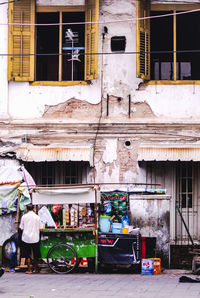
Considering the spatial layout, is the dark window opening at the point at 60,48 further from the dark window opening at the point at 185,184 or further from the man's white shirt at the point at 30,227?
the man's white shirt at the point at 30,227

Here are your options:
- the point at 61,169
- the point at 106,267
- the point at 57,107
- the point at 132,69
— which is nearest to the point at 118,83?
the point at 132,69

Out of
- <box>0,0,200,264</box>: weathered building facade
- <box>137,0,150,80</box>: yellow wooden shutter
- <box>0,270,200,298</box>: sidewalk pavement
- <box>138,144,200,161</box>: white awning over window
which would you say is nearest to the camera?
<box>0,270,200,298</box>: sidewalk pavement

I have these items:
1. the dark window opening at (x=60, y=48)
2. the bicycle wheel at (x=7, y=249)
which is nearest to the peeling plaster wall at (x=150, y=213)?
the bicycle wheel at (x=7, y=249)

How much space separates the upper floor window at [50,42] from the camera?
1592cm

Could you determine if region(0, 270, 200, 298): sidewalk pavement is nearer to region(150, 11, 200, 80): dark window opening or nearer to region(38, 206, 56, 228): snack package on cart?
region(38, 206, 56, 228): snack package on cart

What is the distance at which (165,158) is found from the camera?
15219mm

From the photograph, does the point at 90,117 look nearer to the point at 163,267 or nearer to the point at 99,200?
the point at 99,200

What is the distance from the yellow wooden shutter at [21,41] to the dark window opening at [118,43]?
2088 mm

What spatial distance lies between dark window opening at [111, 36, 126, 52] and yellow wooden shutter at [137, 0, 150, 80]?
1.59ft

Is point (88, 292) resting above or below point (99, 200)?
below

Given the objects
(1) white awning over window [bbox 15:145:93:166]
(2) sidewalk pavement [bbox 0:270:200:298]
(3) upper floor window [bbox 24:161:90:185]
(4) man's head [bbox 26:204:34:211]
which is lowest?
(2) sidewalk pavement [bbox 0:270:200:298]

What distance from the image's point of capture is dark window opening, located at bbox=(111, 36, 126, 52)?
15883 millimetres

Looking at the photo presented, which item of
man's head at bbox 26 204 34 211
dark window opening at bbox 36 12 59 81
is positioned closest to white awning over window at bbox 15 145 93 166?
dark window opening at bbox 36 12 59 81

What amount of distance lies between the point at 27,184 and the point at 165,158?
137 inches
